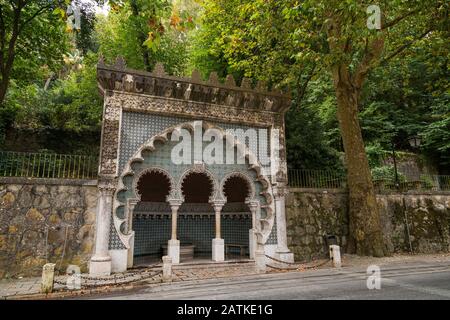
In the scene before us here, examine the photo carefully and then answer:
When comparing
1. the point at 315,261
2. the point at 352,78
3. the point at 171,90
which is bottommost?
the point at 315,261

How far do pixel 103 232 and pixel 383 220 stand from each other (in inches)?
426

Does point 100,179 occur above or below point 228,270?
above

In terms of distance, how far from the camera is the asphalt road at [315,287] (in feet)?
18.2

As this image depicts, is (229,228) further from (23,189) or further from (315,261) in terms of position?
(23,189)

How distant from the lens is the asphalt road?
5562 mm

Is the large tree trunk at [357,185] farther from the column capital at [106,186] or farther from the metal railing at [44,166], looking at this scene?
the metal railing at [44,166]

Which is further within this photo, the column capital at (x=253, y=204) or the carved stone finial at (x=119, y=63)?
the column capital at (x=253, y=204)

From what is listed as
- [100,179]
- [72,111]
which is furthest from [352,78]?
[72,111]

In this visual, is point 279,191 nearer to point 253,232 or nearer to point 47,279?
point 253,232

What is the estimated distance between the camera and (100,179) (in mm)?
→ 8695

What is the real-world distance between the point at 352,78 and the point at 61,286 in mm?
11838

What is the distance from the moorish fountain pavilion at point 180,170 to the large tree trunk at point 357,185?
228 centimetres

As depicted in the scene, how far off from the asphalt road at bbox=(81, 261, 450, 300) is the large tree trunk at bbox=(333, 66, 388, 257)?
2206 millimetres

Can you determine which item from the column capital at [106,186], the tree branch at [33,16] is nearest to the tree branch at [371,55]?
the column capital at [106,186]
